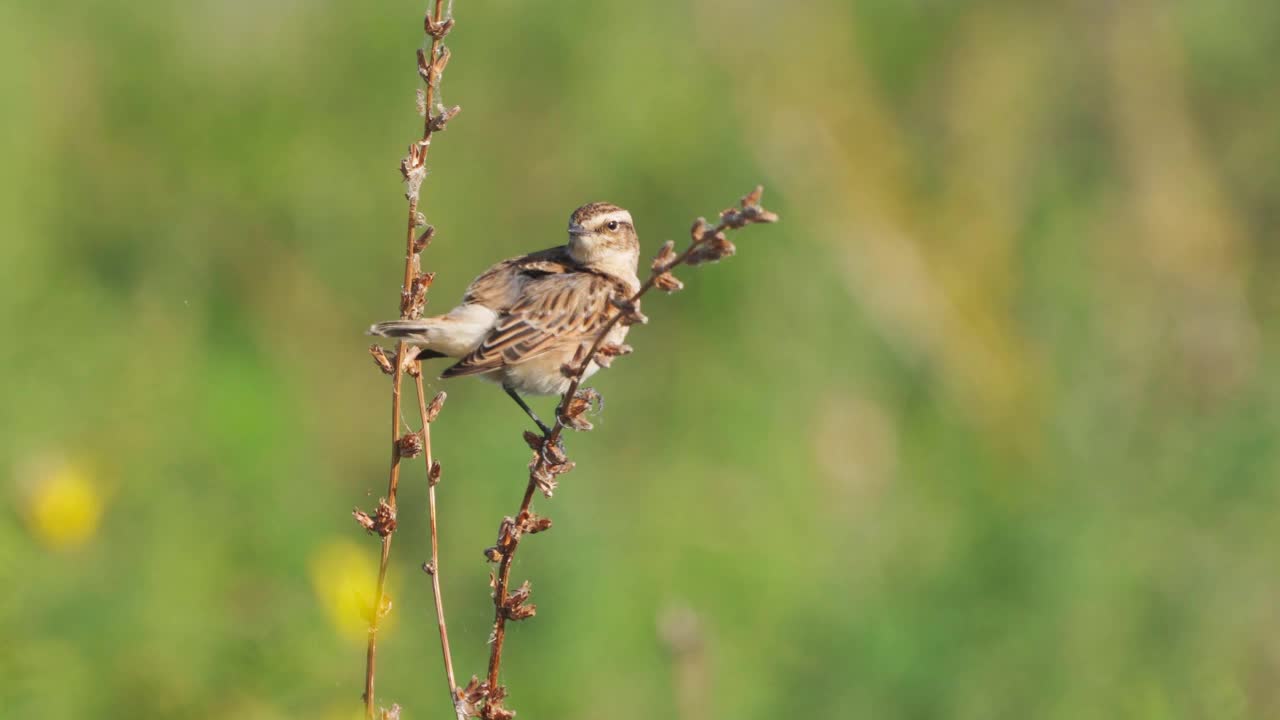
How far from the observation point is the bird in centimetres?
436

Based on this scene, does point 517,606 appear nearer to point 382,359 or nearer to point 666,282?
point 382,359

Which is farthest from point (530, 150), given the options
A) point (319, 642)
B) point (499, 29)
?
point (319, 642)

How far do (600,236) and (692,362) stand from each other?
3.46 m

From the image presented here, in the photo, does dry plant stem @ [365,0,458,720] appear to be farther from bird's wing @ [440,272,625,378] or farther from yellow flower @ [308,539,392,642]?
yellow flower @ [308,539,392,642]

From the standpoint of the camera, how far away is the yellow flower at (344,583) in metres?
5.25

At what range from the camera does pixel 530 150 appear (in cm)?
940

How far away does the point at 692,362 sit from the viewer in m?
8.64

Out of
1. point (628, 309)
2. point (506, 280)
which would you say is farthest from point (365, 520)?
point (506, 280)

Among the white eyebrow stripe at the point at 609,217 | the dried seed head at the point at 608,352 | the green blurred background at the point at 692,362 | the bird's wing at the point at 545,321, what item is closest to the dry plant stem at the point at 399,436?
the dried seed head at the point at 608,352

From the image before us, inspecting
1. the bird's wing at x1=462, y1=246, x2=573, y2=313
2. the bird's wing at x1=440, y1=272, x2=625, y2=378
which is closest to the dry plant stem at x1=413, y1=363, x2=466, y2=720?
the bird's wing at x1=440, y1=272, x2=625, y2=378

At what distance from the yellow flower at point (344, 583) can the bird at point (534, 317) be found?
95cm

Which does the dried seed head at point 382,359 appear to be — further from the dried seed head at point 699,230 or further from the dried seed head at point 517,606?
the dried seed head at point 699,230

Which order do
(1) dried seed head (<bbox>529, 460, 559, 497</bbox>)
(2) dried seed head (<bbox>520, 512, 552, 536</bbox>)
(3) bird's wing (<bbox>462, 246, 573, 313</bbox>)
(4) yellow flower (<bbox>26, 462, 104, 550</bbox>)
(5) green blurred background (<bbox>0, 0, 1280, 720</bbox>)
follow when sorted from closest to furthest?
(2) dried seed head (<bbox>520, 512, 552, 536</bbox>) → (1) dried seed head (<bbox>529, 460, 559, 497</bbox>) → (3) bird's wing (<bbox>462, 246, 573, 313</bbox>) → (4) yellow flower (<bbox>26, 462, 104, 550</bbox>) → (5) green blurred background (<bbox>0, 0, 1280, 720</bbox>)

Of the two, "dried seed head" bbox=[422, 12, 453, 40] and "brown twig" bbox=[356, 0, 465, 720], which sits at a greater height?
"dried seed head" bbox=[422, 12, 453, 40]
